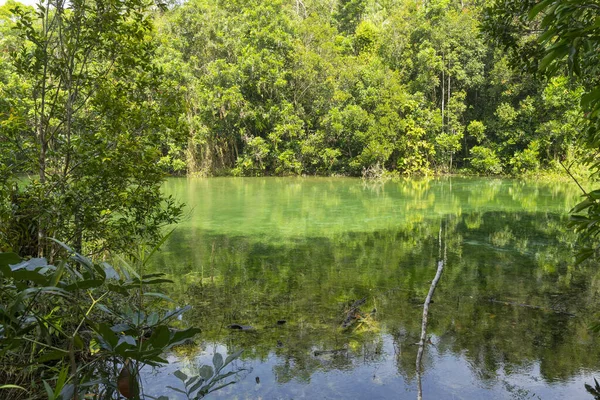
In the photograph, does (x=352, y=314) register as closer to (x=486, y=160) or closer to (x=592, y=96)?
(x=592, y=96)

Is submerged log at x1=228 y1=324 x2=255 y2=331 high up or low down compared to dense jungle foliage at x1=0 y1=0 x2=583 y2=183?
down

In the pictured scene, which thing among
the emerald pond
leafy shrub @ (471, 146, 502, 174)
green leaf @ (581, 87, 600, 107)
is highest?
green leaf @ (581, 87, 600, 107)

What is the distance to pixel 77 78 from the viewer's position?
305 cm

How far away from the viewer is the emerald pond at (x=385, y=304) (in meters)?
3.17

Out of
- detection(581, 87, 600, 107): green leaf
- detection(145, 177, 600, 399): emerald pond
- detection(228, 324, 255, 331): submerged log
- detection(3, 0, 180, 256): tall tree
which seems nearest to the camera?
detection(581, 87, 600, 107): green leaf

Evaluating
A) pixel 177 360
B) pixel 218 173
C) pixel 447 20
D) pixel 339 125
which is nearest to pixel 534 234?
pixel 177 360

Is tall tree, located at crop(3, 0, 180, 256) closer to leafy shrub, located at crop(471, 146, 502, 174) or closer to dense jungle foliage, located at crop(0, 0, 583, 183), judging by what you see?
dense jungle foliage, located at crop(0, 0, 583, 183)

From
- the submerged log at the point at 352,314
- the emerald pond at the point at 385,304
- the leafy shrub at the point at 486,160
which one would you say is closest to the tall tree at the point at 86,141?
the emerald pond at the point at 385,304

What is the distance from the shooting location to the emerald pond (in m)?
3.17

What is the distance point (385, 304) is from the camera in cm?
463

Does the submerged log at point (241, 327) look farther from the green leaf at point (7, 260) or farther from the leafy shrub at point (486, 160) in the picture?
the leafy shrub at point (486, 160)

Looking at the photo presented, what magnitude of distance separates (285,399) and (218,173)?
20.6 metres

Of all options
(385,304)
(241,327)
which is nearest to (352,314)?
(385,304)

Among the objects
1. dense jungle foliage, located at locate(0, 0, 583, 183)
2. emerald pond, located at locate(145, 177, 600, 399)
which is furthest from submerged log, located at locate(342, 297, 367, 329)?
dense jungle foliage, located at locate(0, 0, 583, 183)
